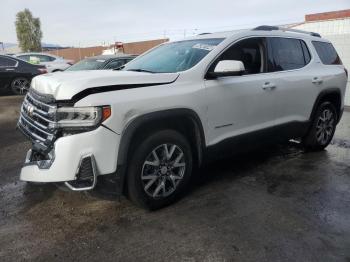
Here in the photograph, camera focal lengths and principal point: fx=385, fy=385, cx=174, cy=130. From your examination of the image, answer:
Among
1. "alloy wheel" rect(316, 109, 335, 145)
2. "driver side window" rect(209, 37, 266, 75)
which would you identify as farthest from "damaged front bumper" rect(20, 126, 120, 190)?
"alloy wheel" rect(316, 109, 335, 145)

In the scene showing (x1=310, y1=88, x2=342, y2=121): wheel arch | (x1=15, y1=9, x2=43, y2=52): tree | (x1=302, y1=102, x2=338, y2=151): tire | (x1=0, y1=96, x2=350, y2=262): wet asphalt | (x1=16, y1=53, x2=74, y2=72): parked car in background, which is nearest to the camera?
(x1=0, y1=96, x2=350, y2=262): wet asphalt

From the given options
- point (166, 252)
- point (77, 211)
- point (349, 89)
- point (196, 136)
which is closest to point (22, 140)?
point (77, 211)

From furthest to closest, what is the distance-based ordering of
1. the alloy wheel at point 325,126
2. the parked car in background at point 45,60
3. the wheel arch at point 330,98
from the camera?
the parked car in background at point 45,60
the alloy wheel at point 325,126
the wheel arch at point 330,98

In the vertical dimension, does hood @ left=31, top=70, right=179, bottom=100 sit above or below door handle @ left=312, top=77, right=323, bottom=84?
above

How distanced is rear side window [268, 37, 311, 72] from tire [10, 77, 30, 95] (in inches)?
376

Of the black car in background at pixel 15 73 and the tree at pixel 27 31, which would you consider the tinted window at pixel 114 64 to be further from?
the tree at pixel 27 31

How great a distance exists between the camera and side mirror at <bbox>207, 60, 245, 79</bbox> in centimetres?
413

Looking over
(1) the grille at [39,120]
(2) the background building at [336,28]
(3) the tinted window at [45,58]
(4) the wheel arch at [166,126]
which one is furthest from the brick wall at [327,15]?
(1) the grille at [39,120]

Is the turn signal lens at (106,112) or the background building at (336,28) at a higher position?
the background building at (336,28)

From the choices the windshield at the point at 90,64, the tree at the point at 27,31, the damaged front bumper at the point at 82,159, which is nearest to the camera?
the damaged front bumper at the point at 82,159

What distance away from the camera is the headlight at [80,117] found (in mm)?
3299

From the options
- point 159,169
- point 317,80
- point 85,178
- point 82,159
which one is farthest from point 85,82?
point 317,80

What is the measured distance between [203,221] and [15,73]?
10484mm

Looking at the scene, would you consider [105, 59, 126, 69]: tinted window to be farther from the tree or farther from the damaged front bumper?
the tree
